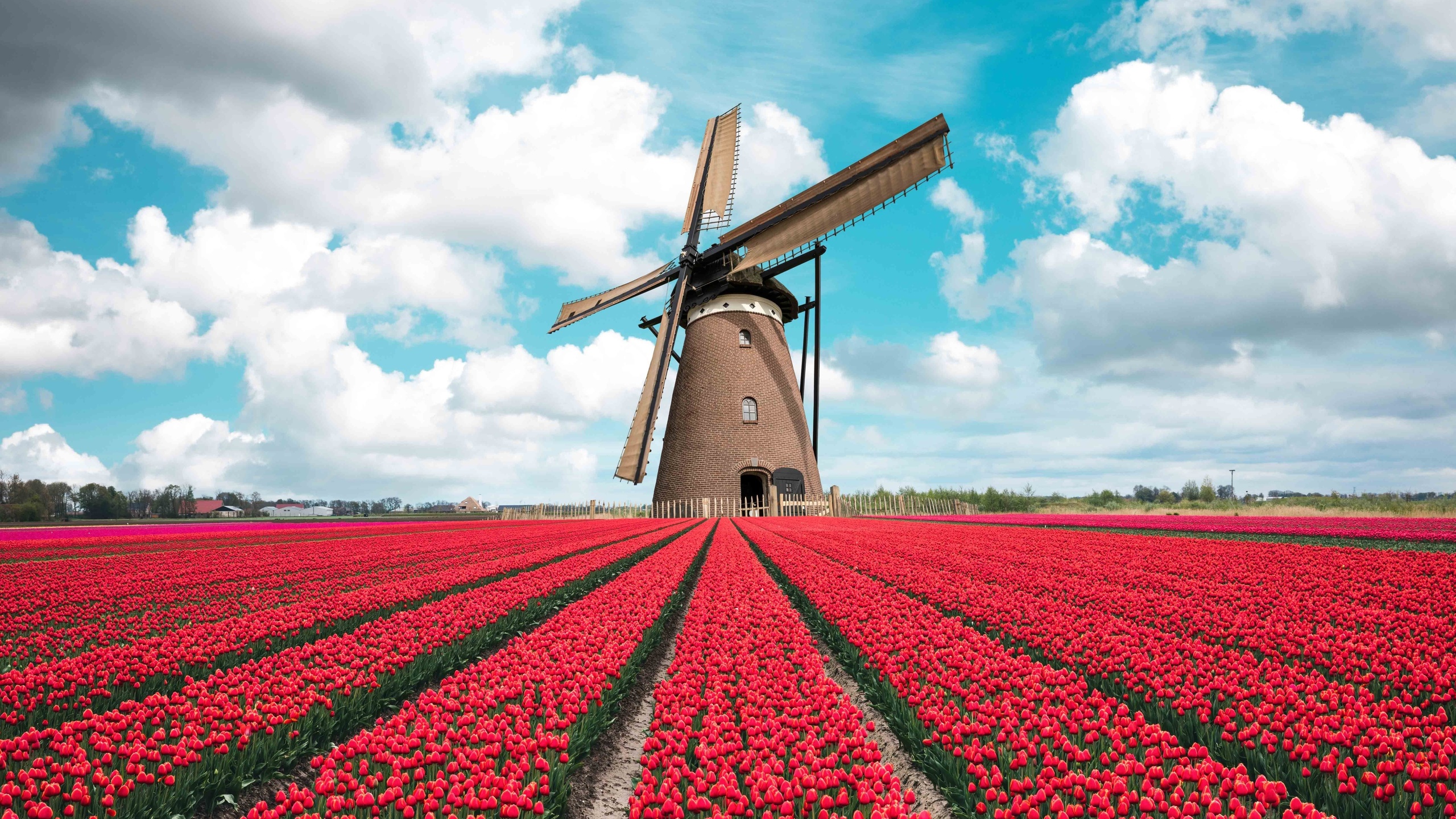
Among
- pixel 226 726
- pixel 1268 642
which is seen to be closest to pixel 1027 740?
pixel 1268 642

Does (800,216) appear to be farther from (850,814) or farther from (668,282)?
(850,814)

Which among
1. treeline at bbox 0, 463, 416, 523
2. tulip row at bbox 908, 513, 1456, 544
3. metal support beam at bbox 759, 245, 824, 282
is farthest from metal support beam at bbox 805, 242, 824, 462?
treeline at bbox 0, 463, 416, 523

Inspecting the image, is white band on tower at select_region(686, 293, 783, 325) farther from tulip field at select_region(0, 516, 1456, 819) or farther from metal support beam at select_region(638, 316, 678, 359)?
tulip field at select_region(0, 516, 1456, 819)

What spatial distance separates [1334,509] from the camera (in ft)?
119

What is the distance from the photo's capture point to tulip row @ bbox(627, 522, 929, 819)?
118 inches

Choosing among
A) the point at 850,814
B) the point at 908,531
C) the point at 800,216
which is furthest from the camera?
the point at 800,216

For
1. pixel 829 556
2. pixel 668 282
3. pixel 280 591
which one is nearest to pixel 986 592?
pixel 829 556

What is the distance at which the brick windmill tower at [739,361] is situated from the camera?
108ft

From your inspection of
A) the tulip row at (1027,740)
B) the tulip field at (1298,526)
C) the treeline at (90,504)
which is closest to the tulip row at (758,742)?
the tulip row at (1027,740)

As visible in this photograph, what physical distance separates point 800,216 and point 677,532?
18.8 m

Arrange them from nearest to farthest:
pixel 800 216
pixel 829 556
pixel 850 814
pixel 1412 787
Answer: pixel 850 814
pixel 1412 787
pixel 829 556
pixel 800 216

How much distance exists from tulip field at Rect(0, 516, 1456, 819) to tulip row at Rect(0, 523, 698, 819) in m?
0.02

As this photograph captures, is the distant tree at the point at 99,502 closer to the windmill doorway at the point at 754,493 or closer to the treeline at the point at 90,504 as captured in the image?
the treeline at the point at 90,504

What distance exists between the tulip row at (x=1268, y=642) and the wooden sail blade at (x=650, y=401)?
21775 mm
